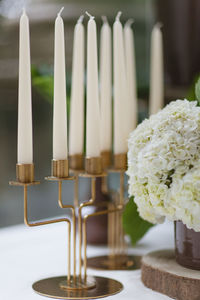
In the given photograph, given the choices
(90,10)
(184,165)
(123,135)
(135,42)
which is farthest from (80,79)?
(135,42)

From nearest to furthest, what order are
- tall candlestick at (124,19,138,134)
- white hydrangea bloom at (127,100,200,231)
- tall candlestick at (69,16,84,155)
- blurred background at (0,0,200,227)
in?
white hydrangea bloom at (127,100,200,231) → tall candlestick at (69,16,84,155) → tall candlestick at (124,19,138,134) → blurred background at (0,0,200,227)

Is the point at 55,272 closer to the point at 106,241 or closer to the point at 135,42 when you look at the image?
the point at 106,241

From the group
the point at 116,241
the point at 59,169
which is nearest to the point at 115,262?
the point at 116,241

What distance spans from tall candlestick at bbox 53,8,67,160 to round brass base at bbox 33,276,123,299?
8.4 inches

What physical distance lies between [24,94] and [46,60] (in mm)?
735

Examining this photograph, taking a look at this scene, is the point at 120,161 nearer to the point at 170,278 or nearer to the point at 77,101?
the point at 77,101

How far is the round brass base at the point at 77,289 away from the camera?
2.38ft

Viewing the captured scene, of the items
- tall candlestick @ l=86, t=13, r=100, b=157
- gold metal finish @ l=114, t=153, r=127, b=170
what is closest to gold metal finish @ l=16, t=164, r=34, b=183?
tall candlestick @ l=86, t=13, r=100, b=157

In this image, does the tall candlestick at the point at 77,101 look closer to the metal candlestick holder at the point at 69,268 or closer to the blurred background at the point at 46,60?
the metal candlestick holder at the point at 69,268

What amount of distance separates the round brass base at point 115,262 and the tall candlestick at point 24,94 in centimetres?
30

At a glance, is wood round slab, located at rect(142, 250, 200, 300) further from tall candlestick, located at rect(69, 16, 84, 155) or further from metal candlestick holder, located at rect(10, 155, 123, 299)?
tall candlestick, located at rect(69, 16, 84, 155)

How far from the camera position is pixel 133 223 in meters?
0.89

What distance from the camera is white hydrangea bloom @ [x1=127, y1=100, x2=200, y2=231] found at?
2.20ft

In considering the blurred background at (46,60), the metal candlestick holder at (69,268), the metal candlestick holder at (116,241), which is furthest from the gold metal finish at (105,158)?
the blurred background at (46,60)
